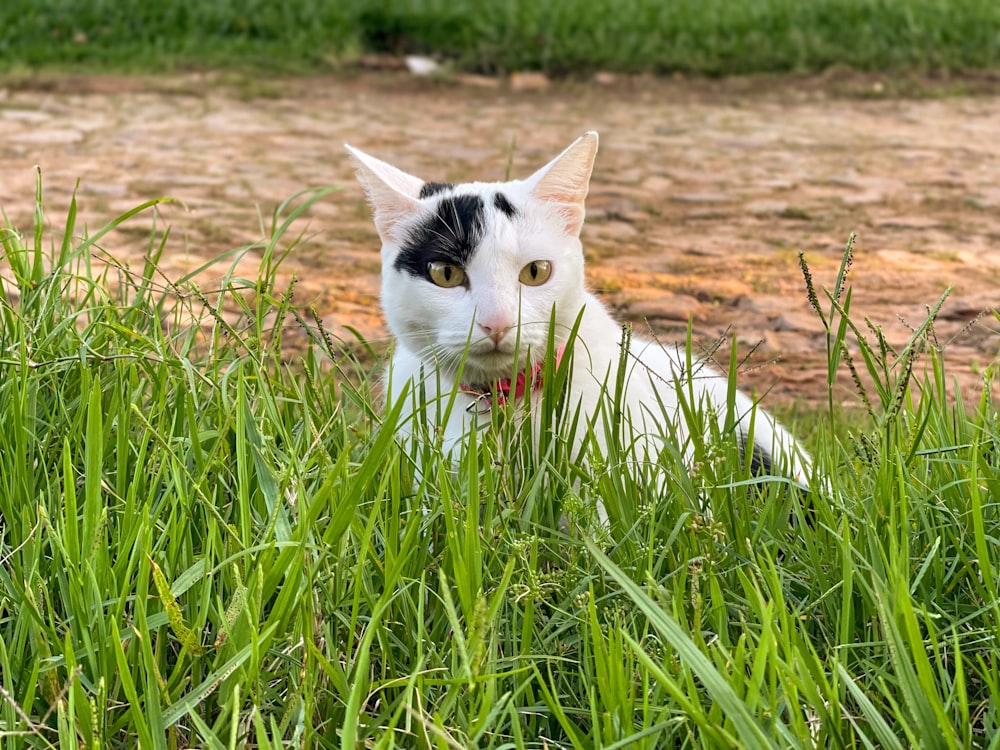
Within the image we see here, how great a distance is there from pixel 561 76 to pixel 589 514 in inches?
330

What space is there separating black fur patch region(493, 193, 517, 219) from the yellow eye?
0.18 metres

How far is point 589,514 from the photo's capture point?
2211 millimetres

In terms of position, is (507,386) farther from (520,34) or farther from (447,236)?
(520,34)

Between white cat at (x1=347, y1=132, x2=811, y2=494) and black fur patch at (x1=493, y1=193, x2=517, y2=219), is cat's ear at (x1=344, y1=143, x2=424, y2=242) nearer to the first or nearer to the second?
white cat at (x1=347, y1=132, x2=811, y2=494)

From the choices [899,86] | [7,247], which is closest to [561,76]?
[899,86]

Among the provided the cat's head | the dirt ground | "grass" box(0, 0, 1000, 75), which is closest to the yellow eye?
the cat's head

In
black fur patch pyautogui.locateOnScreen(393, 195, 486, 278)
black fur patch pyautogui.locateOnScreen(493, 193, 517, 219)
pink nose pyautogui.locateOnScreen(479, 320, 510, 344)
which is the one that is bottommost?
pink nose pyautogui.locateOnScreen(479, 320, 510, 344)

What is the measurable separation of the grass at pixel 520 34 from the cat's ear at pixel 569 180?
7370mm

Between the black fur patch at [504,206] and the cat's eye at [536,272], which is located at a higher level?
the black fur patch at [504,206]

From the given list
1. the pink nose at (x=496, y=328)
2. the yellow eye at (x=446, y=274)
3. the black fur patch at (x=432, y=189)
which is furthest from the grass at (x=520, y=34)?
the pink nose at (x=496, y=328)

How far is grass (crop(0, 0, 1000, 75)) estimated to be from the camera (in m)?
10.2

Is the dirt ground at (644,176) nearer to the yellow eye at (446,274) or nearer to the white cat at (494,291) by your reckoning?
the white cat at (494,291)

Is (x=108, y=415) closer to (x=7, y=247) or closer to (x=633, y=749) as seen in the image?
(x=7, y=247)

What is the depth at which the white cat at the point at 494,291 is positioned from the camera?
2871 mm
